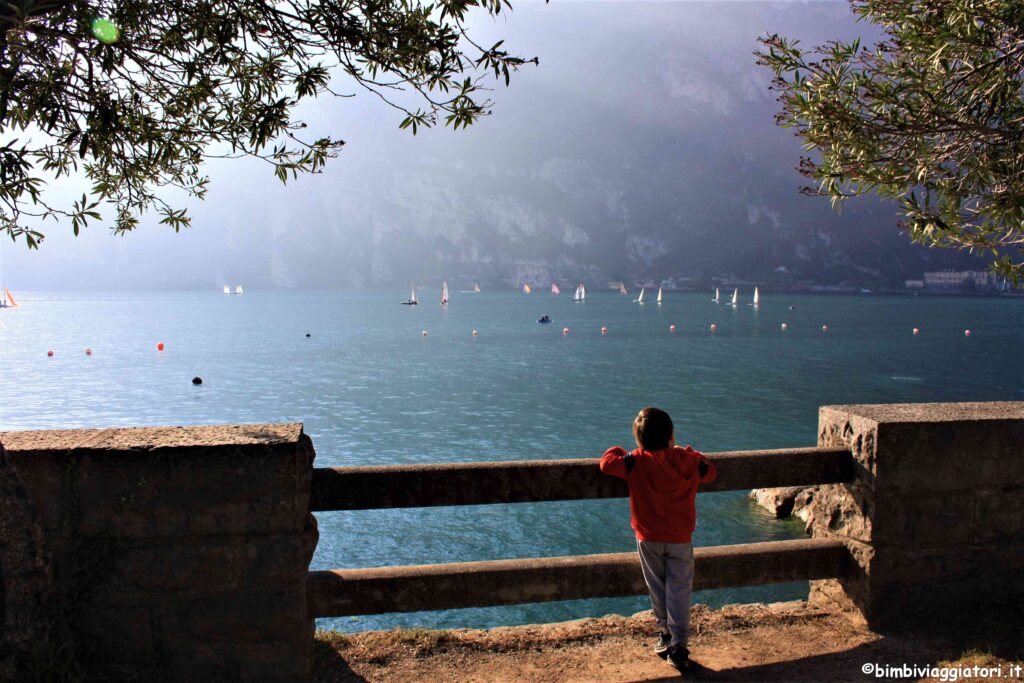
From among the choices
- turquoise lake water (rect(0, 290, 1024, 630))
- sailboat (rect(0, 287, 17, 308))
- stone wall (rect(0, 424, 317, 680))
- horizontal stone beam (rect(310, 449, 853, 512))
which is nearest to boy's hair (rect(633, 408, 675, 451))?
horizontal stone beam (rect(310, 449, 853, 512))

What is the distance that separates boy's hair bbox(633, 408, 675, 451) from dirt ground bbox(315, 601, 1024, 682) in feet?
4.85

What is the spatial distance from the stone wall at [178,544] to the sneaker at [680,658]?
2406 millimetres

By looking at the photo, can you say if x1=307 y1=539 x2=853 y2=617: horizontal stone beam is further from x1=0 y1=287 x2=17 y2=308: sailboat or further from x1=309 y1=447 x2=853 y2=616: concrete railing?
x1=0 y1=287 x2=17 y2=308: sailboat

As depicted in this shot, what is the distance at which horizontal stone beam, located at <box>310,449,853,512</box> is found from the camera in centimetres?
464

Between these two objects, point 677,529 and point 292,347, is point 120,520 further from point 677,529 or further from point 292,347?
point 292,347

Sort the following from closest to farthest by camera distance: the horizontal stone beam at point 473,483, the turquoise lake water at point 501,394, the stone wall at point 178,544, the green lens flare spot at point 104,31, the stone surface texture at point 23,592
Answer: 1. the stone surface texture at point 23,592
2. the stone wall at point 178,544
3. the horizontal stone beam at point 473,483
4. the green lens flare spot at point 104,31
5. the turquoise lake water at point 501,394

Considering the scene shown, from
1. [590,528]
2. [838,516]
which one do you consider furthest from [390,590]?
[590,528]

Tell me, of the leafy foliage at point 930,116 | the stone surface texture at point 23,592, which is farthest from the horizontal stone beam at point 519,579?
the leafy foliage at point 930,116

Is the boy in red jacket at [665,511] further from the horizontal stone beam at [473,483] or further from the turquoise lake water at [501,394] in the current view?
the turquoise lake water at [501,394]

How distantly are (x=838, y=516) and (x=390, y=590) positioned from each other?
349 centimetres

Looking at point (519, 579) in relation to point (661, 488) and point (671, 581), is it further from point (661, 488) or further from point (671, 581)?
point (661, 488)

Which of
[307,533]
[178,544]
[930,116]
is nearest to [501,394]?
[930,116]

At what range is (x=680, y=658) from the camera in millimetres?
4797

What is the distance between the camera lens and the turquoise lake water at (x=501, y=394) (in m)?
19.0
